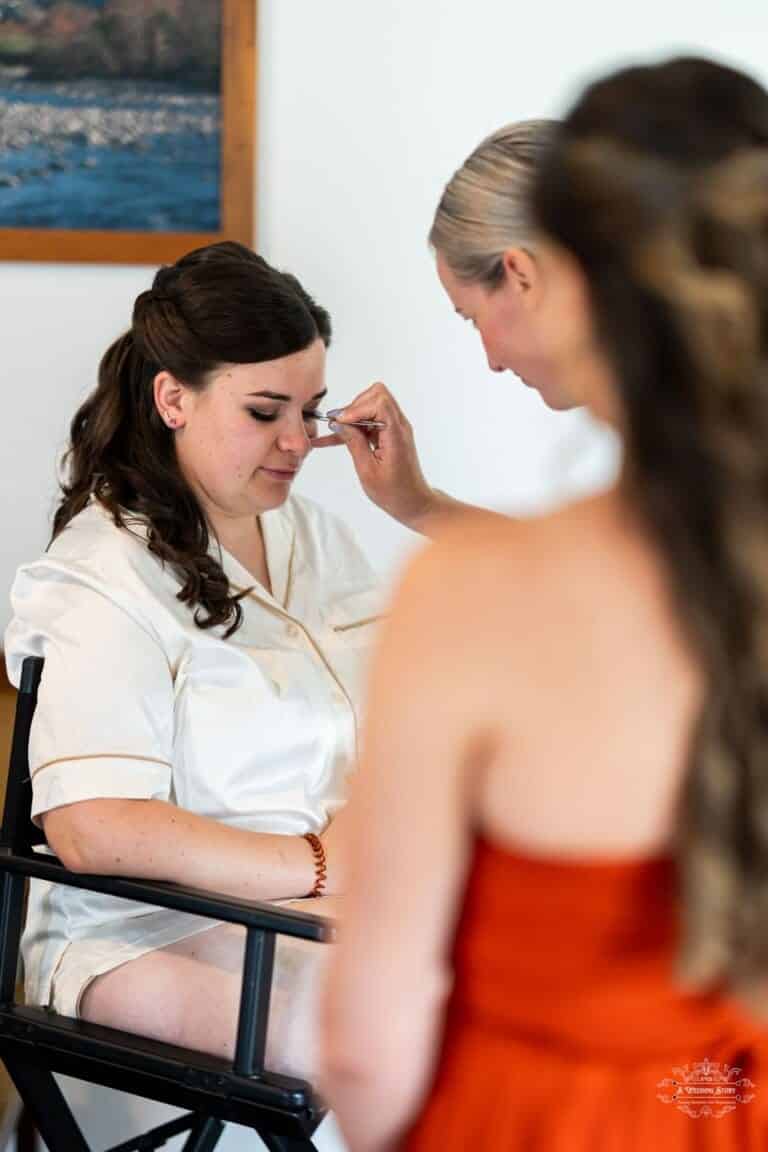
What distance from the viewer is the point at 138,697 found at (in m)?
1.67

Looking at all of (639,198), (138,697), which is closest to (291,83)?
(138,697)

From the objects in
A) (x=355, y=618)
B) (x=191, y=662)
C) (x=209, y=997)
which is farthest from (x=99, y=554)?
(x=209, y=997)

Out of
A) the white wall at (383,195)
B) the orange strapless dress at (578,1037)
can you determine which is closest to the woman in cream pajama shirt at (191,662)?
the white wall at (383,195)

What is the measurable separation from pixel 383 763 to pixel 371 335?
1503mm

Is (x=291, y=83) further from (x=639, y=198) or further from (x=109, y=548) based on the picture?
(x=639, y=198)

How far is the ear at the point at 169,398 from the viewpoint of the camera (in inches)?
72.0

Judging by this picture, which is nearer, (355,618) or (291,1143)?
(291,1143)

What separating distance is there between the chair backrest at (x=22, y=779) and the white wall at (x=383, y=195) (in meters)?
0.66

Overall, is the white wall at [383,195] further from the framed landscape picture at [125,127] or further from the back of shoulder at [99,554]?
the back of shoulder at [99,554]

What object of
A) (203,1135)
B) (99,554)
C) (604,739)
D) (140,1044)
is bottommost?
(203,1135)

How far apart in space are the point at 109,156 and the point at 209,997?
1.24 meters

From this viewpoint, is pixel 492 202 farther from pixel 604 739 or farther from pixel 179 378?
pixel 604 739

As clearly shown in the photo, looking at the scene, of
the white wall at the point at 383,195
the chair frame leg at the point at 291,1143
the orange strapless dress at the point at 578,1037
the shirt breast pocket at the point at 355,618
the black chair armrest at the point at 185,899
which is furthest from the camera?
the white wall at the point at 383,195

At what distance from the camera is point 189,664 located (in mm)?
1748
